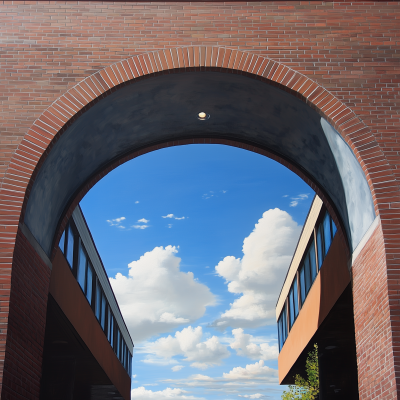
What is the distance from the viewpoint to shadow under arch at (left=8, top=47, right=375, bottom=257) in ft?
32.9

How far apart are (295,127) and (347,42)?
2.06m

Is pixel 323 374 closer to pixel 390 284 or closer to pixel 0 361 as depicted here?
pixel 390 284

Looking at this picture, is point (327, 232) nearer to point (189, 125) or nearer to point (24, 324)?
point (189, 125)

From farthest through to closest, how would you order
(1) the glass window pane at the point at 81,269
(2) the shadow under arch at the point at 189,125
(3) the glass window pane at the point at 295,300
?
(3) the glass window pane at the point at 295,300 < (1) the glass window pane at the point at 81,269 < (2) the shadow under arch at the point at 189,125

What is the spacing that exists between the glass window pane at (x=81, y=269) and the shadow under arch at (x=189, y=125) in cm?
663

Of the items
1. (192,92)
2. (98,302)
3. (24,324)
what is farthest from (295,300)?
(24,324)

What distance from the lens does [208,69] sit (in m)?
10.4

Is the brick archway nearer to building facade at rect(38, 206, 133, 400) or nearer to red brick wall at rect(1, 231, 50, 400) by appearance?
red brick wall at rect(1, 231, 50, 400)

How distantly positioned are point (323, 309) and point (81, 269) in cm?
859

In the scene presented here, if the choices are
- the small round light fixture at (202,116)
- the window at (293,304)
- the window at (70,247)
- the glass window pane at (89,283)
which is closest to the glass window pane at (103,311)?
the glass window pane at (89,283)

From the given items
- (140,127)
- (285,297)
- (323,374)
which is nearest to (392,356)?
(140,127)

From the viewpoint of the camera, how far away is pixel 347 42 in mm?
10578

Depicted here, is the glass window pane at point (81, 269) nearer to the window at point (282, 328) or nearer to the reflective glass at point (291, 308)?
the reflective glass at point (291, 308)

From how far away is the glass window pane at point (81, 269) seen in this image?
1861cm
